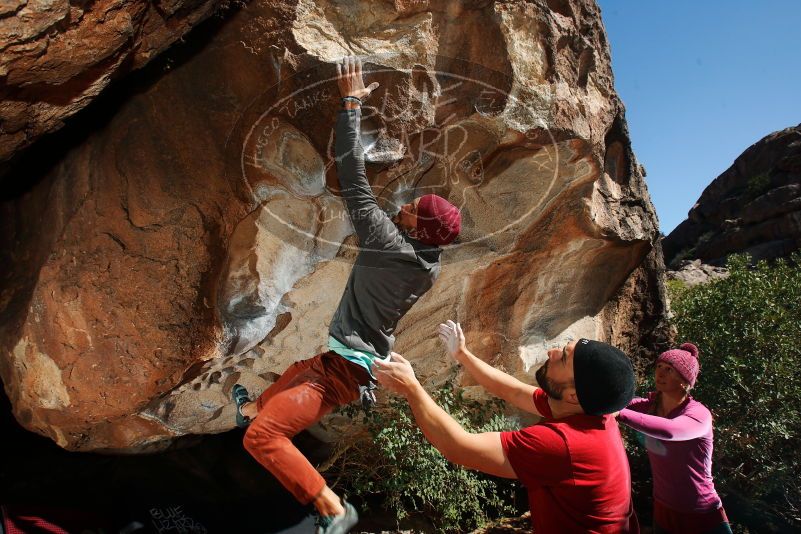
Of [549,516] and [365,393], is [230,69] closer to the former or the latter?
[365,393]

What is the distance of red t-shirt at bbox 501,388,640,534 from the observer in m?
2.14

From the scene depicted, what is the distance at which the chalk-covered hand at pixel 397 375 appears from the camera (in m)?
2.34

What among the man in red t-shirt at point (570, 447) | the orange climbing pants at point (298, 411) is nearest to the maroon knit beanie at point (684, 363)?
the man in red t-shirt at point (570, 447)

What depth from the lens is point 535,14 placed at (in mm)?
3486

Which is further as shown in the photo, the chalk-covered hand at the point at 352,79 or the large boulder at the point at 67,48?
the chalk-covered hand at the point at 352,79

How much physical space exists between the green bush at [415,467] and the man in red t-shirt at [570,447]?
8.37ft

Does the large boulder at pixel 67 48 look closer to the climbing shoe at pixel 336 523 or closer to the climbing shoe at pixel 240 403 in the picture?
the climbing shoe at pixel 240 403

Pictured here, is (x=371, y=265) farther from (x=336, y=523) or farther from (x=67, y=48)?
(x=67, y=48)

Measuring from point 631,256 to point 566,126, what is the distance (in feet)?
6.46

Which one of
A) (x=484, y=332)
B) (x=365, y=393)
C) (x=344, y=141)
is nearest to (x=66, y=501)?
(x=365, y=393)

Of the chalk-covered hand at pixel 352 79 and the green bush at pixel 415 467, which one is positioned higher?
the chalk-covered hand at pixel 352 79

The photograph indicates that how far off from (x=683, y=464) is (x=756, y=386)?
9.44ft

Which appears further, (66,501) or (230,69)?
(66,501)

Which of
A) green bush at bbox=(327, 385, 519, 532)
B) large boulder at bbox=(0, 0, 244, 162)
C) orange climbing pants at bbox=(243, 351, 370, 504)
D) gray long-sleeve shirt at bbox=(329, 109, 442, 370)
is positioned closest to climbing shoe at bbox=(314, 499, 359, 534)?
orange climbing pants at bbox=(243, 351, 370, 504)
